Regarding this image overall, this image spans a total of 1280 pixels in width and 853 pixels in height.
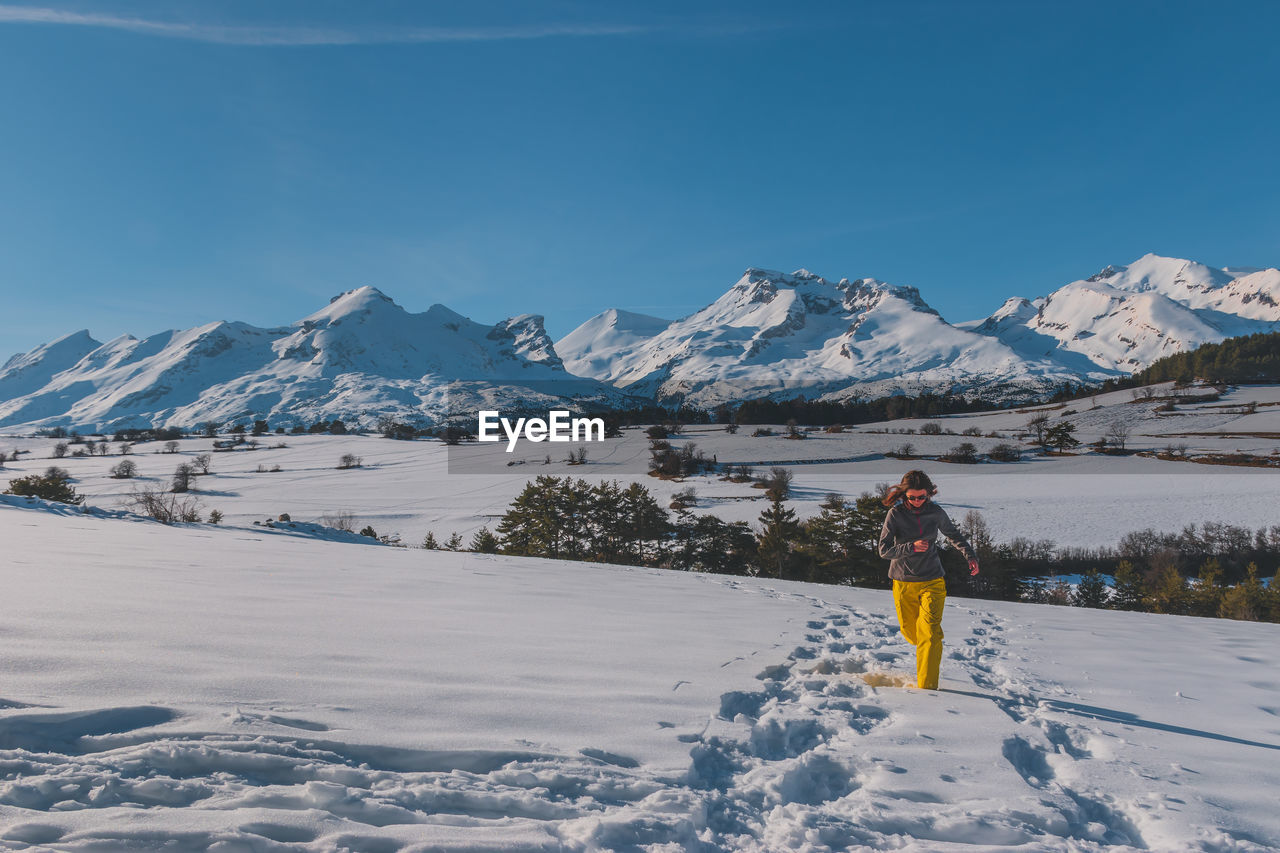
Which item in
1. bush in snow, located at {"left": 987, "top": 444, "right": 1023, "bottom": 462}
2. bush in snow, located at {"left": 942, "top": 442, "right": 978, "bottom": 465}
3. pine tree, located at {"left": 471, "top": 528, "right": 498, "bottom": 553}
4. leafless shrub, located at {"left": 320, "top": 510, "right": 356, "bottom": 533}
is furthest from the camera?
bush in snow, located at {"left": 987, "top": 444, "right": 1023, "bottom": 462}

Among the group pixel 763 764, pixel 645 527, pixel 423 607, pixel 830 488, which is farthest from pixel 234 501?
pixel 763 764

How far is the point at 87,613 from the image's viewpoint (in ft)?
19.6


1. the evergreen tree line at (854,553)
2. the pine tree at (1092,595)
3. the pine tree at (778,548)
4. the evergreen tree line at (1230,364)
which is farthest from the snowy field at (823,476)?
the pine tree at (778,548)

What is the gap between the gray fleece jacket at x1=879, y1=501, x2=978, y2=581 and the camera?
715 centimetres

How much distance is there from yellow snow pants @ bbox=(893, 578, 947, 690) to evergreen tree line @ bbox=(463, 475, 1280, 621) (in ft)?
93.0

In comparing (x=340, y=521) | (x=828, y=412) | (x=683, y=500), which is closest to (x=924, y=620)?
(x=683, y=500)

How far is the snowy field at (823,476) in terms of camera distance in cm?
6744

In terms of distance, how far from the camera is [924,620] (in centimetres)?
693

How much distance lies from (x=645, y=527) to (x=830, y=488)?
4249 cm

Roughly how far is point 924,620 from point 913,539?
0.91 meters

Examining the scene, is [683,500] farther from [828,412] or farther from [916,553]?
[828,412]

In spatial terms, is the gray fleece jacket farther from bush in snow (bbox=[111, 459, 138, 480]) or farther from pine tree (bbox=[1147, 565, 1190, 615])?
bush in snow (bbox=[111, 459, 138, 480])

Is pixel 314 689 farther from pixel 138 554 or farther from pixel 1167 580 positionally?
pixel 1167 580

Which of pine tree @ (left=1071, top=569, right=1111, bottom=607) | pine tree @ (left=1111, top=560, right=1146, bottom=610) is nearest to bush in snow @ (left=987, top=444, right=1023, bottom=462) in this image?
pine tree @ (left=1111, top=560, right=1146, bottom=610)
